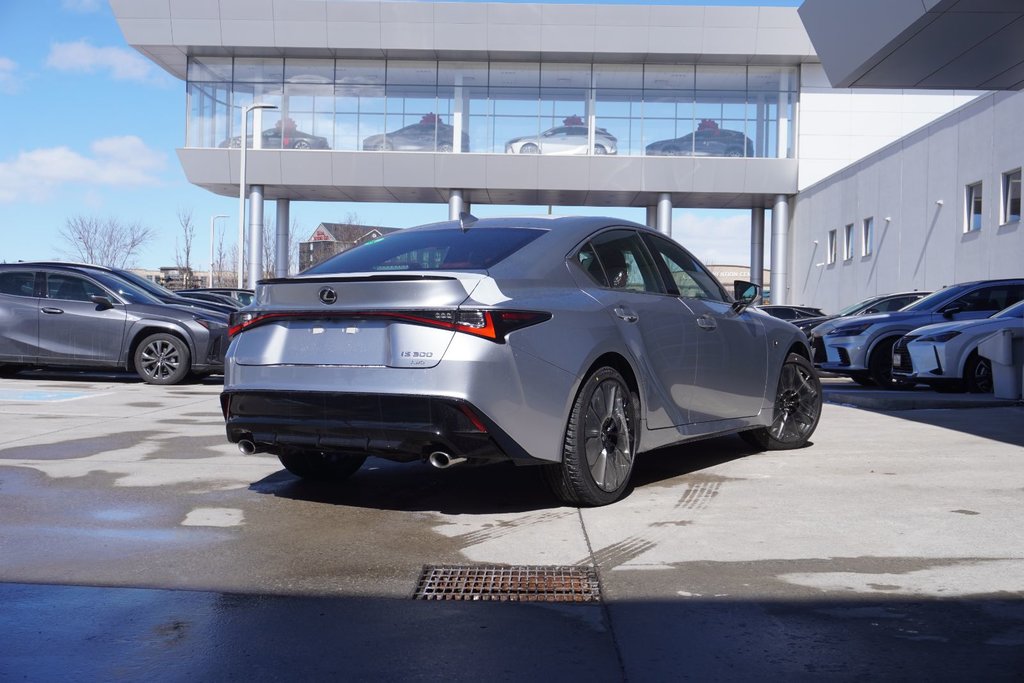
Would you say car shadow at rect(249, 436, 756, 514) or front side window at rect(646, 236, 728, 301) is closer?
car shadow at rect(249, 436, 756, 514)

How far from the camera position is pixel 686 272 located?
22.2 ft

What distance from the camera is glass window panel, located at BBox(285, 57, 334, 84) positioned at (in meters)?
39.4

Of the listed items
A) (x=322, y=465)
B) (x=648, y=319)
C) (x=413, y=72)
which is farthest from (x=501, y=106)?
(x=648, y=319)

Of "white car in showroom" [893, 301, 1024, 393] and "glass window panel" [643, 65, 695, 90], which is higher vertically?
"glass window panel" [643, 65, 695, 90]

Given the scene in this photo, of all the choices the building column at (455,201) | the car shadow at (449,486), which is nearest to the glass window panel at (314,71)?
the building column at (455,201)

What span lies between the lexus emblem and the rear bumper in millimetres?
454

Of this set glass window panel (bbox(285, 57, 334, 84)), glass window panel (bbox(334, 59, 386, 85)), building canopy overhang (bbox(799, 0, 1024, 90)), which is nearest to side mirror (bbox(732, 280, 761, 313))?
building canopy overhang (bbox(799, 0, 1024, 90))

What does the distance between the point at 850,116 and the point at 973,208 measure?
1614 centimetres

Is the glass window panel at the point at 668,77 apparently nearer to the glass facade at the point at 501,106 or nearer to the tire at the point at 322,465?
the glass facade at the point at 501,106

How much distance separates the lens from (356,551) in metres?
4.59

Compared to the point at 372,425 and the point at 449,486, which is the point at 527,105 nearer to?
the point at 449,486

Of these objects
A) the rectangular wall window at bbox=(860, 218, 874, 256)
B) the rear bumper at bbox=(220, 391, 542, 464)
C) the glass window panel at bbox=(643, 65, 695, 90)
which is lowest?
the rear bumper at bbox=(220, 391, 542, 464)

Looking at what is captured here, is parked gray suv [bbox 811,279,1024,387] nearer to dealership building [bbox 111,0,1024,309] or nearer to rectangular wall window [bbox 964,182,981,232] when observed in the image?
rectangular wall window [bbox 964,182,981,232]

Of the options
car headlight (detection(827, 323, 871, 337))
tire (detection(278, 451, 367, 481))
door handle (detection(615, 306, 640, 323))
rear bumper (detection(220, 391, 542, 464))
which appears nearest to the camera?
rear bumper (detection(220, 391, 542, 464))
